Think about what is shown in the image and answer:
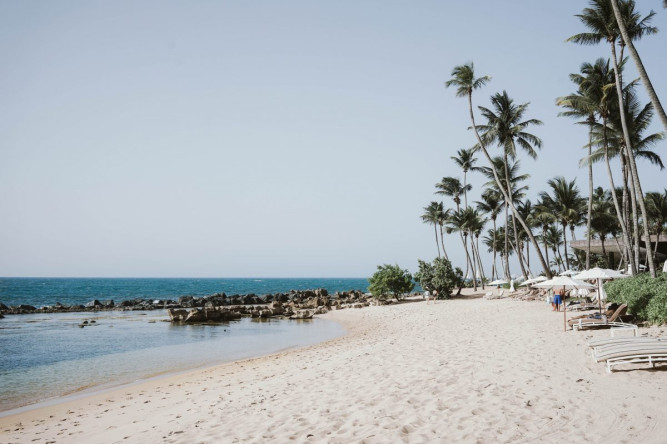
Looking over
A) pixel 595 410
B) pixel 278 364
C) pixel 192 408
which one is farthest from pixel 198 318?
pixel 595 410

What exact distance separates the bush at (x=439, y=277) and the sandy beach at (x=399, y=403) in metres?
25.1

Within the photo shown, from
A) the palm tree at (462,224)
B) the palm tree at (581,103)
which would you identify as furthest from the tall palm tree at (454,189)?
the palm tree at (581,103)

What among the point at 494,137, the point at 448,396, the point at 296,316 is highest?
the point at 494,137

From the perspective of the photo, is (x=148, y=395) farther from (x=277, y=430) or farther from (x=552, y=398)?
(x=552, y=398)

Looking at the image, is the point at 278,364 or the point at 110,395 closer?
the point at 110,395

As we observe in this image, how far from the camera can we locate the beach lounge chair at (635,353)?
7886 mm

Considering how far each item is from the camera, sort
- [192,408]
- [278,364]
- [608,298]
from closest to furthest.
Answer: [192,408] → [278,364] → [608,298]

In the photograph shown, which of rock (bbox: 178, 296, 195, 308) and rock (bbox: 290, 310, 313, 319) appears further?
rock (bbox: 178, 296, 195, 308)

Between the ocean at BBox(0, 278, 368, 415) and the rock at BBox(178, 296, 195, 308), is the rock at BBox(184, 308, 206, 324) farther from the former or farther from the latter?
the rock at BBox(178, 296, 195, 308)

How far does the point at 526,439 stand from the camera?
5.31 meters

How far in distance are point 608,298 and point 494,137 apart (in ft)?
56.2

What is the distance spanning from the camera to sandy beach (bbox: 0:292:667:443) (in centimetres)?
575

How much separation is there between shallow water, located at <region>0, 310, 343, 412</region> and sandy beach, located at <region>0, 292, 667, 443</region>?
101 inches

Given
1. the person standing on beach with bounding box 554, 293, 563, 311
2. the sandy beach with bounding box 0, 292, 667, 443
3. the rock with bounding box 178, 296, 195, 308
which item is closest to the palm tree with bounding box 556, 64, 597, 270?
the person standing on beach with bounding box 554, 293, 563, 311
